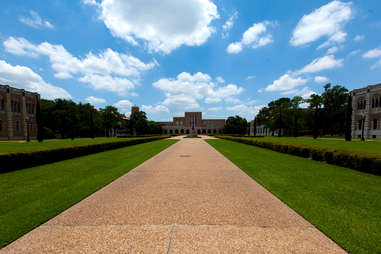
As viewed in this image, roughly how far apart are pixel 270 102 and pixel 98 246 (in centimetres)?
7490

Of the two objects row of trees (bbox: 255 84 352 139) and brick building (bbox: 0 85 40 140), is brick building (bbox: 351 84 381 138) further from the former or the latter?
brick building (bbox: 0 85 40 140)

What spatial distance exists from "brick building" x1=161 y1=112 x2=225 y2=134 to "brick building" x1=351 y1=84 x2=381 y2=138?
236ft

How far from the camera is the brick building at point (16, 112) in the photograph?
32219mm

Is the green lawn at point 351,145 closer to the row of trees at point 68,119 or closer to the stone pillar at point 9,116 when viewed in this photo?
the row of trees at point 68,119

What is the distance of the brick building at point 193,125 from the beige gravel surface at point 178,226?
102m

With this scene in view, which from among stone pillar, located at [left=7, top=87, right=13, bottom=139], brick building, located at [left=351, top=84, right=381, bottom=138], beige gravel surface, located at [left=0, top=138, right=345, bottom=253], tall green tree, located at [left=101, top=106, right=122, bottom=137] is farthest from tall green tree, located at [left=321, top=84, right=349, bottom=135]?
stone pillar, located at [left=7, top=87, right=13, bottom=139]

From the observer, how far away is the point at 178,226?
2.90m

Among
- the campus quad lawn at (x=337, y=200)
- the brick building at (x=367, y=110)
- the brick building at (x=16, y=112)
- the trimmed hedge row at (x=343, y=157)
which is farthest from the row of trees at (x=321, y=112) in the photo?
the brick building at (x=16, y=112)

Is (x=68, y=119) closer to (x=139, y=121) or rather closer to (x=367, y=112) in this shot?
(x=139, y=121)

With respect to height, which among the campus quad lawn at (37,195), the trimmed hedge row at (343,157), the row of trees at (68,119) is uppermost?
the row of trees at (68,119)

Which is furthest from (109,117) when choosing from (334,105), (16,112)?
(334,105)

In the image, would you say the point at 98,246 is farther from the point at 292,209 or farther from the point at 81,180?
the point at 81,180

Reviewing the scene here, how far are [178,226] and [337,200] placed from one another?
160 inches

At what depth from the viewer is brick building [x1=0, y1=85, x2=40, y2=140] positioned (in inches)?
1268
